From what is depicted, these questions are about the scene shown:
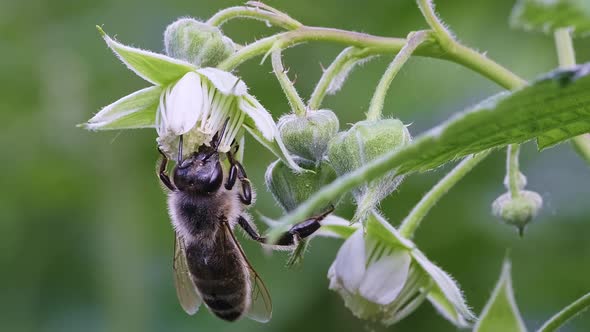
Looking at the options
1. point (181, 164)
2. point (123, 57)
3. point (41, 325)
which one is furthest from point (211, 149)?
point (41, 325)

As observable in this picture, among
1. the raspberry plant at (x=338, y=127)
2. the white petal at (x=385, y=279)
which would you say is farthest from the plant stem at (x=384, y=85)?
the white petal at (x=385, y=279)

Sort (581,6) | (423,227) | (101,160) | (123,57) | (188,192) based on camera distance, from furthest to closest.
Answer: (101,160) → (423,227) → (188,192) → (123,57) → (581,6)

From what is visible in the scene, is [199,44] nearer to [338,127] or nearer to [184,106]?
[184,106]

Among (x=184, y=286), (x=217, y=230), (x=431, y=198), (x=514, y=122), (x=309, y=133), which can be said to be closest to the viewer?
(x=514, y=122)

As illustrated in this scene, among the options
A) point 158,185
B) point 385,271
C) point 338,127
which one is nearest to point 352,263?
point 385,271

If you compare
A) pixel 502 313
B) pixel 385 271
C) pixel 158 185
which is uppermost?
pixel 502 313

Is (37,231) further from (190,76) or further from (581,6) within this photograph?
(581,6)
